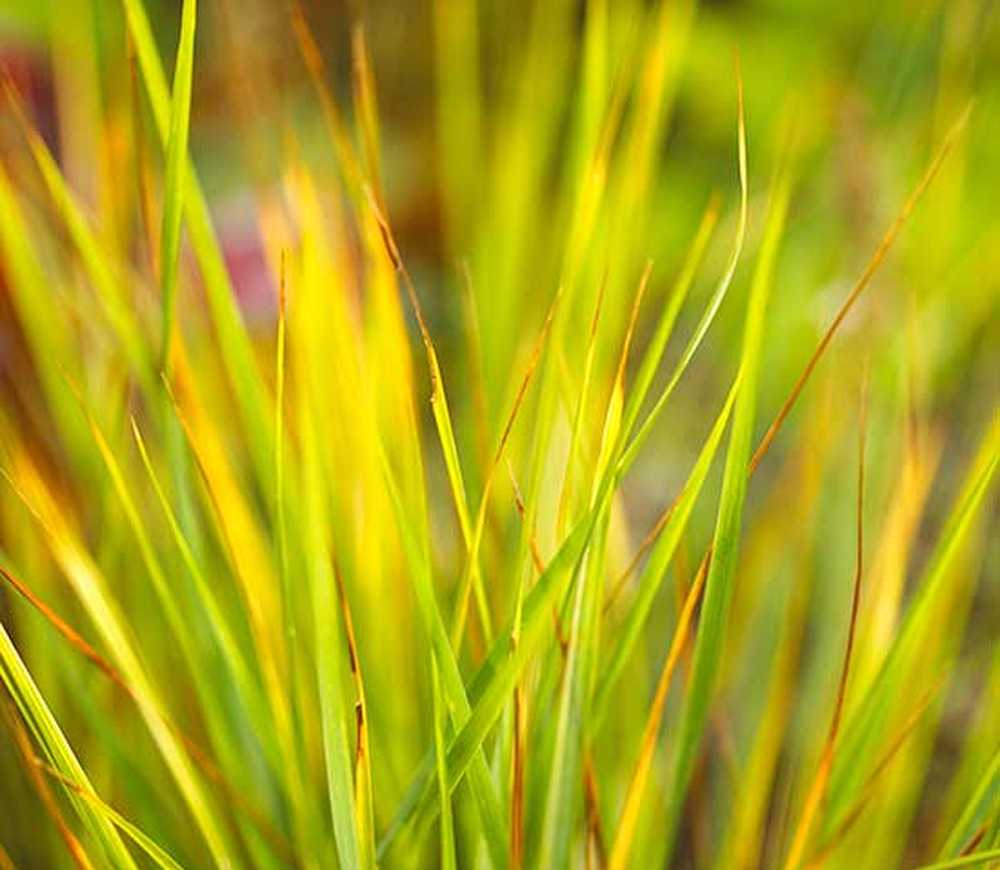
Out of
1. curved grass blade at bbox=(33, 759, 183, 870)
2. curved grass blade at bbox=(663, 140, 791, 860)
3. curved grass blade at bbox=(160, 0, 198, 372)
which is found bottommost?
curved grass blade at bbox=(33, 759, 183, 870)

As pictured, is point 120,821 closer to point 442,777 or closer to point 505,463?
point 442,777

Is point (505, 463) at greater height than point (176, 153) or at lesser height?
lesser

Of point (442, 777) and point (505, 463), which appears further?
point (505, 463)

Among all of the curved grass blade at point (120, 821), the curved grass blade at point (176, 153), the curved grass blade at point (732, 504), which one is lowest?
the curved grass blade at point (120, 821)

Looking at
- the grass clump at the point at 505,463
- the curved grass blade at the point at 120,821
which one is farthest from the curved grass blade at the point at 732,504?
the curved grass blade at the point at 120,821

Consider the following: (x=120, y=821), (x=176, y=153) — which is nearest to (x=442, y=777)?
(x=120, y=821)

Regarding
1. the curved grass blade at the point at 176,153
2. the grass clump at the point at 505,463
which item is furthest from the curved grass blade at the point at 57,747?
the curved grass blade at the point at 176,153

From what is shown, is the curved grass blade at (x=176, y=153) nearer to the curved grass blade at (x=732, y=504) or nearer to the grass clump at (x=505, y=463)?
the grass clump at (x=505, y=463)

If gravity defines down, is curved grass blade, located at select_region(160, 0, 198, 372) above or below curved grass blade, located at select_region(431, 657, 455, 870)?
A: above

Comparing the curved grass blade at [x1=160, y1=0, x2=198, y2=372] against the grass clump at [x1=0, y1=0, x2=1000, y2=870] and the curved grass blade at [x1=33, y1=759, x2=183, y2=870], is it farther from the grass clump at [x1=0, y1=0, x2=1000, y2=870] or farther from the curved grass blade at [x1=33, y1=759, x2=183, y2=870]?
the curved grass blade at [x1=33, y1=759, x2=183, y2=870]

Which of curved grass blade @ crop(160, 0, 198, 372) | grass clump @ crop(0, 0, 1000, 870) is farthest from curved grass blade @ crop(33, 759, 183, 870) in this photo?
curved grass blade @ crop(160, 0, 198, 372)

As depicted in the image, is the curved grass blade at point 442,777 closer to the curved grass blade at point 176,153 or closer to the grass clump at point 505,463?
the grass clump at point 505,463

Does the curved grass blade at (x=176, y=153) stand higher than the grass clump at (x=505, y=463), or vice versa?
the curved grass blade at (x=176, y=153)

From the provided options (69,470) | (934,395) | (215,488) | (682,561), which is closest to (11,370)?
(69,470)
